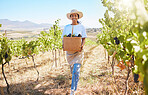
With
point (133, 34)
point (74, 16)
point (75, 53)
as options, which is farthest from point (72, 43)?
point (133, 34)

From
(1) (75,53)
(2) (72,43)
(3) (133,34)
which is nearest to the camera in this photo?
(3) (133,34)

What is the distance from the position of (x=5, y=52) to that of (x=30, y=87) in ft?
4.93

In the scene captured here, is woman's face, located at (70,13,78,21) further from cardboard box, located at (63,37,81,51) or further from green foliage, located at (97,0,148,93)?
green foliage, located at (97,0,148,93)

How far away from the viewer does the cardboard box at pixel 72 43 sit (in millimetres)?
3006

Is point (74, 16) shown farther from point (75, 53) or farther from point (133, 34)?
point (133, 34)

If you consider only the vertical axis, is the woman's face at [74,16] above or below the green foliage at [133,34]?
above

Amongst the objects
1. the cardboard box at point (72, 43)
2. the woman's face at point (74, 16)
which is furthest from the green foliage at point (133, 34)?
the woman's face at point (74, 16)

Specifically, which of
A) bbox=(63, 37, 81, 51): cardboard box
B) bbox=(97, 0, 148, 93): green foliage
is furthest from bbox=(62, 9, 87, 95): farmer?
bbox=(97, 0, 148, 93): green foliage

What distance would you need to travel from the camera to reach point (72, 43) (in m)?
3.03

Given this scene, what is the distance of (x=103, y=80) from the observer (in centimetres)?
429

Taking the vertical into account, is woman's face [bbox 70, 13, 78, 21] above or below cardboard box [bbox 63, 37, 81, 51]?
above

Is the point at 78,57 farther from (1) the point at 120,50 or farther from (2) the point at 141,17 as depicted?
(2) the point at 141,17

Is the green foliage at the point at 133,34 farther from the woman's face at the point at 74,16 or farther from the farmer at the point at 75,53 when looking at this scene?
the woman's face at the point at 74,16

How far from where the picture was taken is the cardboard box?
9.86ft
